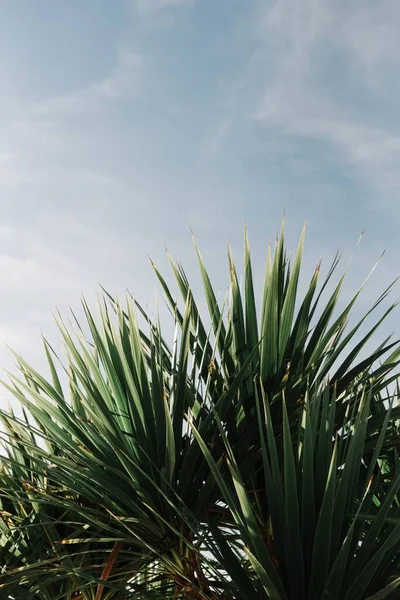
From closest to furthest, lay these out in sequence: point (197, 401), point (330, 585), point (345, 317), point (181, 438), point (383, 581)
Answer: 1. point (330, 585)
2. point (383, 581)
3. point (181, 438)
4. point (197, 401)
5. point (345, 317)

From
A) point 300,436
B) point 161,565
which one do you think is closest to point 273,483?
point 300,436

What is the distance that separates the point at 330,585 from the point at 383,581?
0.27 m

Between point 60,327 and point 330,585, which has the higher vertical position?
point 60,327

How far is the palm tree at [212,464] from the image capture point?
1854 mm

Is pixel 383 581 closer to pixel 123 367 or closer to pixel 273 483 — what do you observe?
pixel 273 483

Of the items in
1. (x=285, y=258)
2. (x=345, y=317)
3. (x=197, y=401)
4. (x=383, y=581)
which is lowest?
(x=383, y=581)

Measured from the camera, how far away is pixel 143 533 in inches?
94.9

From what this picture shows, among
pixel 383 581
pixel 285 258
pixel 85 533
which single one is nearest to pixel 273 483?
pixel 383 581

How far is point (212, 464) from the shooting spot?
1865 millimetres

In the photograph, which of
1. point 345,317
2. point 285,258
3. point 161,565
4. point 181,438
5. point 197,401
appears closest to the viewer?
point 161,565

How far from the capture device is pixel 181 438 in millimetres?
2623

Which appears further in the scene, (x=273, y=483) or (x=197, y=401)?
(x=197, y=401)

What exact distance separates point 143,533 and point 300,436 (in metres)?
0.73

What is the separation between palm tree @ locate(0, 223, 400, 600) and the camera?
185cm
